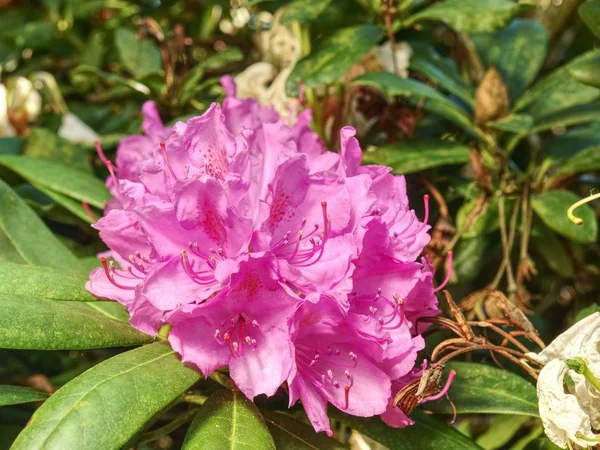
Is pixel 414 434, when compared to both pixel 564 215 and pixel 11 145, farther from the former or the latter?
pixel 11 145

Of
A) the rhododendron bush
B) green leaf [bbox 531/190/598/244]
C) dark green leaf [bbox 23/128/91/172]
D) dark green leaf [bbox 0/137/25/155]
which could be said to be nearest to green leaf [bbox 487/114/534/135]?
the rhododendron bush

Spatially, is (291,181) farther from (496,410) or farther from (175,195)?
(496,410)

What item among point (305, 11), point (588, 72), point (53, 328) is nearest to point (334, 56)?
point (305, 11)

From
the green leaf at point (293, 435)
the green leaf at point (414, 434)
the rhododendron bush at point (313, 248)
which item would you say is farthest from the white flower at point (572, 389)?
the green leaf at point (293, 435)

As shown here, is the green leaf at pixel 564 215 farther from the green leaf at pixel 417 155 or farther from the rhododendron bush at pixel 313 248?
the green leaf at pixel 417 155

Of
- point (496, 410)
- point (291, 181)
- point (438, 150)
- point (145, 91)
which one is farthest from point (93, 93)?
point (496, 410)
